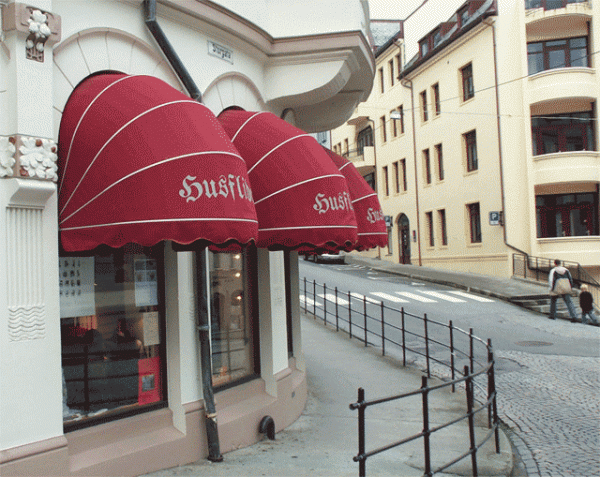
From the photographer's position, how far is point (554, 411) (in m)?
9.27

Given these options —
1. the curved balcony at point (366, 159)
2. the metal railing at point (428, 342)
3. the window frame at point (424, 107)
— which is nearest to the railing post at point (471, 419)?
the metal railing at point (428, 342)

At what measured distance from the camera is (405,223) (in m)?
37.7

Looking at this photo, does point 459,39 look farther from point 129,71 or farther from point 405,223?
point 129,71

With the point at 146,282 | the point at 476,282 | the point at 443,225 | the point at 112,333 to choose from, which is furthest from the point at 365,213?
the point at 443,225

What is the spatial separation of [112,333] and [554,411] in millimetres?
6769

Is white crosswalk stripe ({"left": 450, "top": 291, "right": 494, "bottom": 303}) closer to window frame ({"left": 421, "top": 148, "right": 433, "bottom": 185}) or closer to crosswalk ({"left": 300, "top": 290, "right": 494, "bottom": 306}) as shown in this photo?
crosswalk ({"left": 300, "top": 290, "right": 494, "bottom": 306})

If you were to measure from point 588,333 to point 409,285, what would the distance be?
10633mm

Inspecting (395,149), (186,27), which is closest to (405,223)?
(395,149)

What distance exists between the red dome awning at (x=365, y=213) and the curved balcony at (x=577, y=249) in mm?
18991

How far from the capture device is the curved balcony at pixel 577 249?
25547mm

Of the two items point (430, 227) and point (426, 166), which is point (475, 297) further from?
point (426, 166)

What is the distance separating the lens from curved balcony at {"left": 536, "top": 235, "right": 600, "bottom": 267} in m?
25.5

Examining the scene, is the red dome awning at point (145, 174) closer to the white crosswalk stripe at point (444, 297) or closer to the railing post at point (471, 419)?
the railing post at point (471, 419)

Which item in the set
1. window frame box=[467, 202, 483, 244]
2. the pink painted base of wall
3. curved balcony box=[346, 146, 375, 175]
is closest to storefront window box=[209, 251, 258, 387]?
the pink painted base of wall
